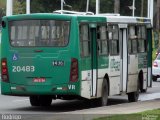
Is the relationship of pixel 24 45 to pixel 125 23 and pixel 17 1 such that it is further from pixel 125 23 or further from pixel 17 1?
pixel 17 1

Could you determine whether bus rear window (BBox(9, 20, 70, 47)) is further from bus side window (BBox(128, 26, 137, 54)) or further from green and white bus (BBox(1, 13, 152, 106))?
bus side window (BBox(128, 26, 137, 54))

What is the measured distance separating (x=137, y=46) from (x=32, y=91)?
589 cm

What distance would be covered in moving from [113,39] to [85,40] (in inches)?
90.8

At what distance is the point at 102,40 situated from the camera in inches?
887

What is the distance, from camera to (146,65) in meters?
26.4

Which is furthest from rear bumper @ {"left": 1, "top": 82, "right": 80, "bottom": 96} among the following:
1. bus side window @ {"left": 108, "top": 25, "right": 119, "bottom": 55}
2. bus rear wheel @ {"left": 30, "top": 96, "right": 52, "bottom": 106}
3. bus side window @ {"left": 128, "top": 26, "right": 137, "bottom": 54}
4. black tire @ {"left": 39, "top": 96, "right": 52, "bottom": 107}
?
bus side window @ {"left": 128, "top": 26, "right": 137, "bottom": 54}

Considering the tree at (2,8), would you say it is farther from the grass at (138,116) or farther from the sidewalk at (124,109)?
the grass at (138,116)

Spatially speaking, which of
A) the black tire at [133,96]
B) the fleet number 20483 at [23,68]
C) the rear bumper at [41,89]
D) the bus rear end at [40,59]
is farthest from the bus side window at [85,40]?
the black tire at [133,96]

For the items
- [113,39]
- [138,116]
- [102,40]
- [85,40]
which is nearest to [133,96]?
[113,39]

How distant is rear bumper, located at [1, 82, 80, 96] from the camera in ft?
67.1

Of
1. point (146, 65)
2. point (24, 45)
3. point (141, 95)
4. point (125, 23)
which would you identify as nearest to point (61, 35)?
point (24, 45)

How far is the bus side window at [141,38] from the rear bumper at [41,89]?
19.0 ft

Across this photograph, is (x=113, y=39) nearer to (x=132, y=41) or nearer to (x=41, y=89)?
(x=132, y=41)

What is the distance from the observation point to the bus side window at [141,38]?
25703 mm
